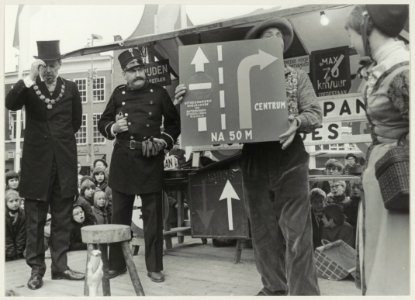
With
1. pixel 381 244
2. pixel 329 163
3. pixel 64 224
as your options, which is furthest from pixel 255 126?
pixel 329 163

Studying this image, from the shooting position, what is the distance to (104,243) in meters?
3.15

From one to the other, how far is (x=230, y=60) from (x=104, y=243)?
155cm

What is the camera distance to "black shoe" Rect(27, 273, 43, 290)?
12.6ft

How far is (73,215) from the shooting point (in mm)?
5871

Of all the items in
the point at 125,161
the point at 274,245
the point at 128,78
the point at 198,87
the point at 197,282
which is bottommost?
the point at 197,282

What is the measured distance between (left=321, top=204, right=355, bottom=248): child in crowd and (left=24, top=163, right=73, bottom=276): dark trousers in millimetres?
2599

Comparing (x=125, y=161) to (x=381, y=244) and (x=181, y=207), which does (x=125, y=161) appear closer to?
(x=181, y=207)

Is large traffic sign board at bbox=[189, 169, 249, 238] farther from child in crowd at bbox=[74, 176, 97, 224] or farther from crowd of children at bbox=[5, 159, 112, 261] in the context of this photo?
child in crowd at bbox=[74, 176, 97, 224]

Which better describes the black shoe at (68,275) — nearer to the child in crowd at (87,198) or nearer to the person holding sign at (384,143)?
the child in crowd at (87,198)

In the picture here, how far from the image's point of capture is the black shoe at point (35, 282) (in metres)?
3.84

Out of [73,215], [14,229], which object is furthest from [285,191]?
[14,229]

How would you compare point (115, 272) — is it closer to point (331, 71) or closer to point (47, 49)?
point (47, 49)

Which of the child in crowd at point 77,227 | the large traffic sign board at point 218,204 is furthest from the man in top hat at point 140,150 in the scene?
the child in crowd at point 77,227

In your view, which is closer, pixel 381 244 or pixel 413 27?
pixel 381 244
